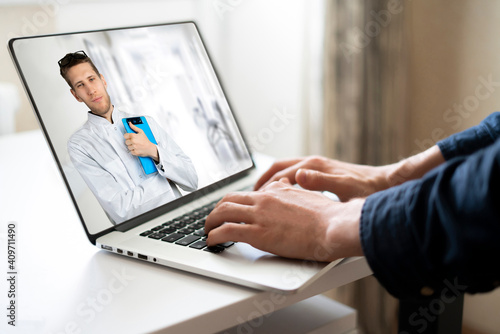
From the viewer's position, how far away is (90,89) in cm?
77

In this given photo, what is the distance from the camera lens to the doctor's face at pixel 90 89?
0.76m

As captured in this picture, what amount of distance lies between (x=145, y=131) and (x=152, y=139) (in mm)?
15

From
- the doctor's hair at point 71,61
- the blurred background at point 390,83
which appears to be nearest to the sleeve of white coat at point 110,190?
the doctor's hair at point 71,61

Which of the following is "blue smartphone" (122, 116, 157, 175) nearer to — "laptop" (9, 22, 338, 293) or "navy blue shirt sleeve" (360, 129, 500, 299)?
"laptop" (9, 22, 338, 293)

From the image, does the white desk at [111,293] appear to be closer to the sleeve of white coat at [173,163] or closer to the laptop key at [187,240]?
the laptop key at [187,240]

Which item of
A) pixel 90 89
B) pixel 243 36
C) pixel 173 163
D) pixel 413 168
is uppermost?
pixel 243 36

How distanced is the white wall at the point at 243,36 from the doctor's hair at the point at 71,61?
1339 millimetres

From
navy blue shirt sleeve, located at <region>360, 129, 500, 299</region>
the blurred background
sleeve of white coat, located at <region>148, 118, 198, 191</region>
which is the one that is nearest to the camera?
navy blue shirt sleeve, located at <region>360, 129, 500, 299</region>

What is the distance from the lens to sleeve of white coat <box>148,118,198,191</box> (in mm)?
814

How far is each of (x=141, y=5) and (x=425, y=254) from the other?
204 cm

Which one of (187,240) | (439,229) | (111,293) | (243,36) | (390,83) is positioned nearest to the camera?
(439,229)

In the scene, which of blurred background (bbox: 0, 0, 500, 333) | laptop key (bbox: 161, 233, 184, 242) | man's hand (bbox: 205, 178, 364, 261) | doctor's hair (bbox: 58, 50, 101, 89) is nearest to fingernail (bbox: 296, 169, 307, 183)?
man's hand (bbox: 205, 178, 364, 261)

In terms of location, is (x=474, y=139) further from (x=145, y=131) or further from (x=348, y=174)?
(x=145, y=131)

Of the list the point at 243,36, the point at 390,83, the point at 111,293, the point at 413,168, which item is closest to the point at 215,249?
the point at 111,293
